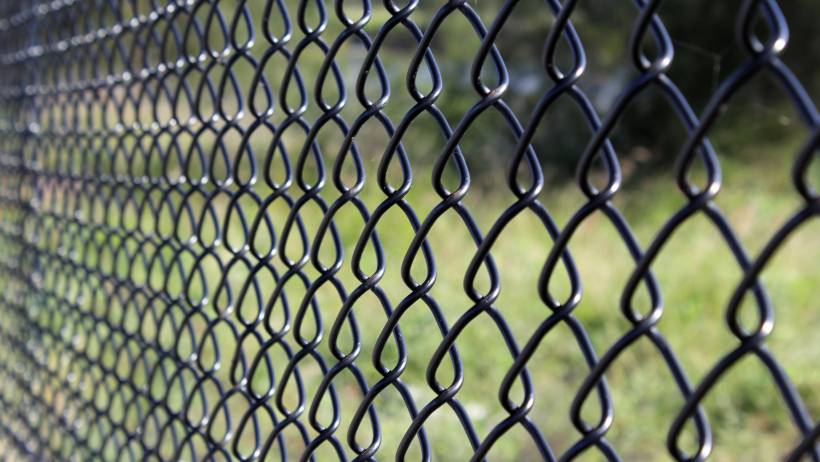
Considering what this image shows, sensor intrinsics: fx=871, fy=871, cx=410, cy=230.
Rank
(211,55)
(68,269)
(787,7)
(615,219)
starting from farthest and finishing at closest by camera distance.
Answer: (787,7) → (68,269) → (211,55) → (615,219)

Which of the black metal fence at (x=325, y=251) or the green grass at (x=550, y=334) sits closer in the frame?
the black metal fence at (x=325, y=251)

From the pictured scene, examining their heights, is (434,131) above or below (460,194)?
above

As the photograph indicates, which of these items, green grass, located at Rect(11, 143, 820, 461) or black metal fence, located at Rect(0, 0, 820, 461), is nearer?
black metal fence, located at Rect(0, 0, 820, 461)

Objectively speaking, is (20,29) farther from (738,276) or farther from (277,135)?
(738,276)

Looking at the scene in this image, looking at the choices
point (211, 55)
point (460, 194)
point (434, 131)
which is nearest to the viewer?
point (460, 194)

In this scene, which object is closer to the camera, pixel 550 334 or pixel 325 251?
pixel 550 334

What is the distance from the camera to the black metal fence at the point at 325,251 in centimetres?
79

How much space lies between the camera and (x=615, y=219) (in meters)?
0.82

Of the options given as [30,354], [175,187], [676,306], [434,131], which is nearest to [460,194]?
[175,187]

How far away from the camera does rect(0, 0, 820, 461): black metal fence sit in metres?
0.79

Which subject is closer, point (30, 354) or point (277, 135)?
point (277, 135)

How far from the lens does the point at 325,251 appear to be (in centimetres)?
441

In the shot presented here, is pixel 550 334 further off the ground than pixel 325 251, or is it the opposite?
pixel 325 251

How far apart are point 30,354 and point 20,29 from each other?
0.94 m
